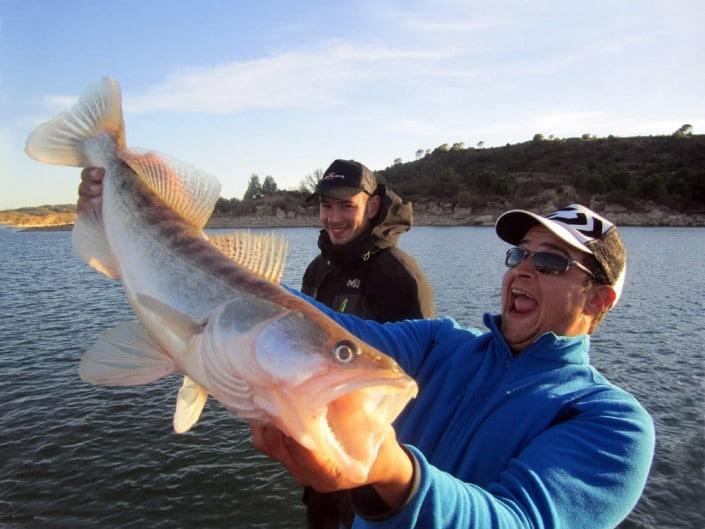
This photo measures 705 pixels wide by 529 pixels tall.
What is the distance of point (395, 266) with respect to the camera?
518 cm

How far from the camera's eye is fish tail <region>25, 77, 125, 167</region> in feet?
11.7

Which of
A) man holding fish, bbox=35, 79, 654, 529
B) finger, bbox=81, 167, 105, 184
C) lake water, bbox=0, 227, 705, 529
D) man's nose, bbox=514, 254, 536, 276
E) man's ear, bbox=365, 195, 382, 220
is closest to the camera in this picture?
man holding fish, bbox=35, 79, 654, 529

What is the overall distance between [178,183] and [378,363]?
7.22 ft

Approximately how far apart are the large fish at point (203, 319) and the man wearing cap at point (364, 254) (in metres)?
2.18

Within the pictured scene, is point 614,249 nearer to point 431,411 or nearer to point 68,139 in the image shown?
point 431,411

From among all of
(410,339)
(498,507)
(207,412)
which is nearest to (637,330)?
(207,412)

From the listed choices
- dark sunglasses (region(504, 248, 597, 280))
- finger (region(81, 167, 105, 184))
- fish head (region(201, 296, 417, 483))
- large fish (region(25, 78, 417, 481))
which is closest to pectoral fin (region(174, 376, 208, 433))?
large fish (region(25, 78, 417, 481))

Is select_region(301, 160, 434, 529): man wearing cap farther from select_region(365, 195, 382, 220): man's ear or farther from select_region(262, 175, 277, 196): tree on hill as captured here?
select_region(262, 175, 277, 196): tree on hill

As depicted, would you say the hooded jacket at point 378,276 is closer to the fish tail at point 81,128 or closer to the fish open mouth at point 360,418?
the fish tail at point 81,128

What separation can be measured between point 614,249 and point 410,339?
4.54 feet

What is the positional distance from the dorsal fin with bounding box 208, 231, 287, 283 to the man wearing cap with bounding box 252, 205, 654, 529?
85 centimetres

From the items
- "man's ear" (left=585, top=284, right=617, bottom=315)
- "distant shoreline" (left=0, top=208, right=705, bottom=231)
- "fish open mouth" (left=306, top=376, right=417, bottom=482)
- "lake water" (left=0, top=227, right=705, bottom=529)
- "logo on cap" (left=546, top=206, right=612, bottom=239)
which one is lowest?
"lake water" (left=0, top=227, right=705, bottom=529)

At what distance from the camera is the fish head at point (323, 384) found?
5.90ft

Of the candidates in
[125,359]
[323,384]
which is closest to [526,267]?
[323,384]
